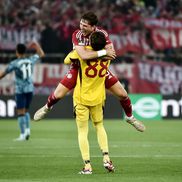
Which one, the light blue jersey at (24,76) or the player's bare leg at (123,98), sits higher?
the player's bare leg at (123,98)

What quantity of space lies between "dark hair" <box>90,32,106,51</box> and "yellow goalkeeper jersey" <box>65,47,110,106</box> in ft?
0.83

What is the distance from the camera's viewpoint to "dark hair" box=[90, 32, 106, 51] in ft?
39.3

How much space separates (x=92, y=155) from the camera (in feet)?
51.0

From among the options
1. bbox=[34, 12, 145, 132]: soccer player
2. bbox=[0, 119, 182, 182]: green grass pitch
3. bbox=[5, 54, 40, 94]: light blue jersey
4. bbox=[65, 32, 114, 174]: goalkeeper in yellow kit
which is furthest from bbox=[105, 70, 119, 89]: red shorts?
bbox=[5, 54, 40, 94]: light blue jersey

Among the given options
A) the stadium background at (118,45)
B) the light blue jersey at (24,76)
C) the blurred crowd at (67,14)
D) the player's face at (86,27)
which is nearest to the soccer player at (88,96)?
the player's face at (86,27)

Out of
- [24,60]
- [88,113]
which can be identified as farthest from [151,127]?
[88,113]

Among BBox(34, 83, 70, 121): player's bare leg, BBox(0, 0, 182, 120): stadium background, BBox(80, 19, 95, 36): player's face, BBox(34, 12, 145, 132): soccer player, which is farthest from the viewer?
BBox(0, 0, 182, 120): stadium background

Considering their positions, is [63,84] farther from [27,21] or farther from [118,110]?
[27,21]

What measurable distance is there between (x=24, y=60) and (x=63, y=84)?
26.4 ft

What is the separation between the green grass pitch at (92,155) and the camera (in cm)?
1175

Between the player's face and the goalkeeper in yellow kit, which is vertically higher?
the player's face

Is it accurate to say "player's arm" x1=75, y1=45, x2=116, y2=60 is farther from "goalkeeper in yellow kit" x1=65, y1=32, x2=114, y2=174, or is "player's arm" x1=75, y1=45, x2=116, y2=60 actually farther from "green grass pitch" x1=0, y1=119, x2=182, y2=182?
"green grass pitch" x1=0, y1=119, x2=182, y2=182

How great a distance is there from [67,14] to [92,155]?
1569cm

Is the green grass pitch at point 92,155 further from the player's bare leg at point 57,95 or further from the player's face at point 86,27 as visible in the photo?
the player's face at point 86,27
